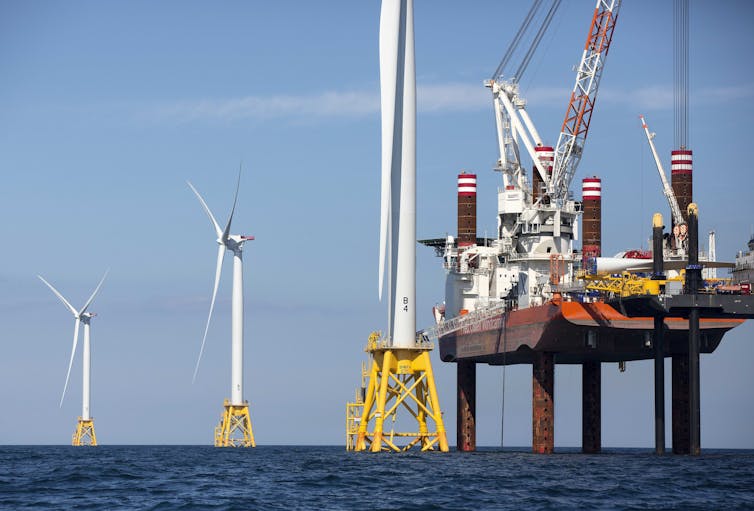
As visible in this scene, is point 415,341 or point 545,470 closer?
point 545,470

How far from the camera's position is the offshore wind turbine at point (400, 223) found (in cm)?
9075

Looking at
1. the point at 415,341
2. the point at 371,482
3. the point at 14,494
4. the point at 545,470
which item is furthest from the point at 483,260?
the point at 14,494

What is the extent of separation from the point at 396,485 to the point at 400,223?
29.0 metres

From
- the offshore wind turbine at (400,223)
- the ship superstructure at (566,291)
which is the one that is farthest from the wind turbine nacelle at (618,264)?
the offshore wind turbine at (400,223)

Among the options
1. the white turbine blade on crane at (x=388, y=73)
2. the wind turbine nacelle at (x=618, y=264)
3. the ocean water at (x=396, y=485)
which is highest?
the white turbine blade on crane at (x=388, y=73)

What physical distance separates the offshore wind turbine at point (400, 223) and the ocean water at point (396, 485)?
560cm

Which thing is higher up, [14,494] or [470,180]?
[470,180]

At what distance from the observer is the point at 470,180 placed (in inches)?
4774

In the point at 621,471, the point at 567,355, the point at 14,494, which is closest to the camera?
the point at 14,494

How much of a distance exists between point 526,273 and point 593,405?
13.7 metres

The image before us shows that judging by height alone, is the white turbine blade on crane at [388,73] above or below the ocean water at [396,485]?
above

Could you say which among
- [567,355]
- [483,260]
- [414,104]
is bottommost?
[567,355]

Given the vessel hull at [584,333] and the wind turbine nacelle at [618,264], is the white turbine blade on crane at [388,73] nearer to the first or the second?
the vessel hull at [584,333]

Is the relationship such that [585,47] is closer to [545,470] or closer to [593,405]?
[593,405]
